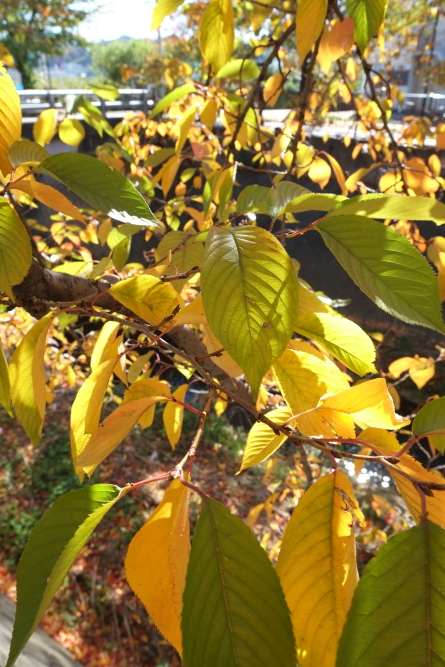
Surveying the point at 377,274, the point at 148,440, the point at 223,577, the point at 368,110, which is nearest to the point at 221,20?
the point at 377,274

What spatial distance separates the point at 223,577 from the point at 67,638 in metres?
2.68

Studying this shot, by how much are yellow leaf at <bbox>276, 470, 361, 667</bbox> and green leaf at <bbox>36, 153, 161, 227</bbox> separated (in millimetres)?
265

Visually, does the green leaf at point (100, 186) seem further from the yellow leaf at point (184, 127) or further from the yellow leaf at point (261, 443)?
the yellow leaf at point (184, 127)

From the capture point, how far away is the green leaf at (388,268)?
36cm


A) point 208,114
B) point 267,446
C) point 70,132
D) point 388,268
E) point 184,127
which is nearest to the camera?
point 388,268

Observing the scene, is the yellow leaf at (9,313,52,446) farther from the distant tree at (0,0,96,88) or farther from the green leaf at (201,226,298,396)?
the distant tree at (0,0,96,88)

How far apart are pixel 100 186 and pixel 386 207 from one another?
9.6 inches

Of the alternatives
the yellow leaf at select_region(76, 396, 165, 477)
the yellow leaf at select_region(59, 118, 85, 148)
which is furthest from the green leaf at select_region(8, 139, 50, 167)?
the yellow leaf at select_region(59, 118, 85, 148)

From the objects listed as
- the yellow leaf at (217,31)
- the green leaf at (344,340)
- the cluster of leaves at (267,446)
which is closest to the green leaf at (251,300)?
the cluster of leaves at (267,446)

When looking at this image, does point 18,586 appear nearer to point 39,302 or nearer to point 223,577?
point 223,577

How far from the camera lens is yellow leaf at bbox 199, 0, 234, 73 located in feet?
2.63

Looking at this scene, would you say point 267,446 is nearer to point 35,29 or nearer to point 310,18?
point 310,18

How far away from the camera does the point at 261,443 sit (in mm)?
484

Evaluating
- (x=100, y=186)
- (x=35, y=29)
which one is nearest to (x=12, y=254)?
(x=100, y=186)
